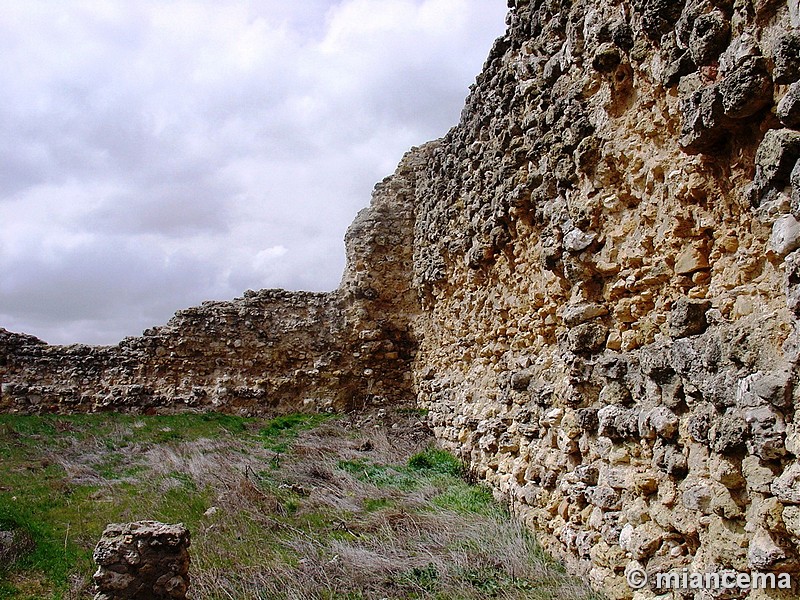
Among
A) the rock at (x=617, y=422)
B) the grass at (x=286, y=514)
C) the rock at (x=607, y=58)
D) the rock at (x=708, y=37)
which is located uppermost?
the rock at (x=607, y=58)

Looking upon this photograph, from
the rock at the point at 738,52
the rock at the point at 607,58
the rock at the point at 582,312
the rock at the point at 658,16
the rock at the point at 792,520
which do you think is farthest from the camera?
the rock at the point at 582,312

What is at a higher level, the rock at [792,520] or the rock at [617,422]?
the rock at [617,422]

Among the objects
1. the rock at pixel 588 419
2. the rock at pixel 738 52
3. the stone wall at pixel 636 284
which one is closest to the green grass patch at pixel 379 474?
the stone wall at pixel 636 284

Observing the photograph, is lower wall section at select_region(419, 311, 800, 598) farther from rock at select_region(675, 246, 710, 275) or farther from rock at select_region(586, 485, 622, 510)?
rock at select_region(675, 246, 710, 275)

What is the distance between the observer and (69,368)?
12547 mm

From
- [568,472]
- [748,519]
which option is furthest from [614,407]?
[748,519]

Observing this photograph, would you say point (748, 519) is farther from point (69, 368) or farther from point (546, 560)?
point (69, 368)

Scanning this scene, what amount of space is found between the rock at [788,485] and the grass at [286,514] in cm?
143

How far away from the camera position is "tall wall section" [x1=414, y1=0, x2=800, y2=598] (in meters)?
2.40

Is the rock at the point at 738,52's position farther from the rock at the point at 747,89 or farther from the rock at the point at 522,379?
the rock at the point at 522,379

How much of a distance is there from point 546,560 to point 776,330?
2.26m

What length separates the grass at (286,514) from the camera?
3.74 meters

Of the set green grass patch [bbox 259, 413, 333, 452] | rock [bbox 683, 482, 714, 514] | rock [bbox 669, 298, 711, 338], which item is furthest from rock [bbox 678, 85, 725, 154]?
green grass patch [bbox 259, 413, 333, 452]

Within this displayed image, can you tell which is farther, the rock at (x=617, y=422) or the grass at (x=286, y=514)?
the grass at (x=286, y=514)
